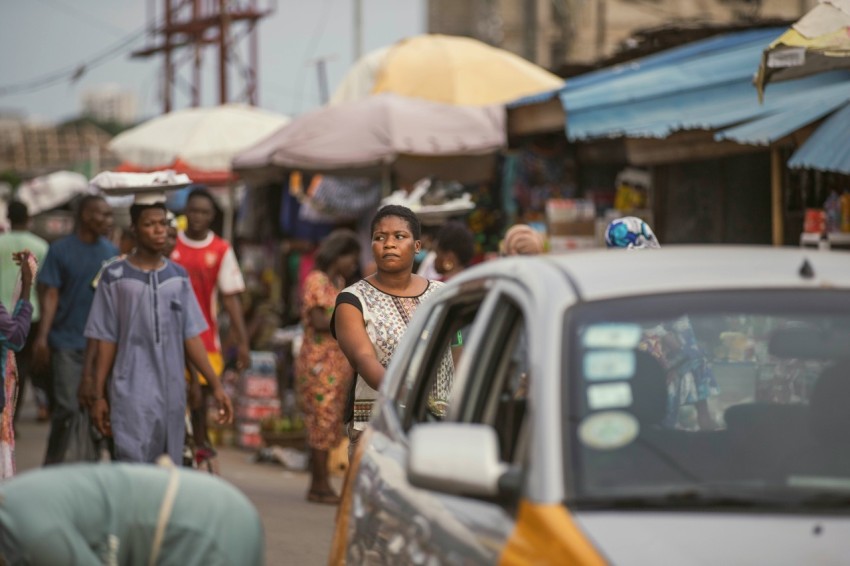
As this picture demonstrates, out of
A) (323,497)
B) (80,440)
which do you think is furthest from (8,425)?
(323,497)

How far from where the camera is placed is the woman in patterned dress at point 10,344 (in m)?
8.68

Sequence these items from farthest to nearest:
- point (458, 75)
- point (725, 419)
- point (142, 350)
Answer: point (458, 75) < point (142, 350) < point (725, 419)

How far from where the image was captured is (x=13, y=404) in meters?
9.13

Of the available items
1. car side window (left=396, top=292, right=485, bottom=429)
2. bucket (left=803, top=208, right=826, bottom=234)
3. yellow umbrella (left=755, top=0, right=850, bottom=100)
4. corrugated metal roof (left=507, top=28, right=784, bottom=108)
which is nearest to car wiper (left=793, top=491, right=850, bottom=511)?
car side window (left=396, top=292, right=485, bottom=429)

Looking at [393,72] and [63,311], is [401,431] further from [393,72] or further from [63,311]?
[393,72]

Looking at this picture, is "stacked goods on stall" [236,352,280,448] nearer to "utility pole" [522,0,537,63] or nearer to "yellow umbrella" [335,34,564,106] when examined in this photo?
"yellow umbrella" [335,34,564,106]

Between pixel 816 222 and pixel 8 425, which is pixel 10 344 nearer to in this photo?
pixel 8 425

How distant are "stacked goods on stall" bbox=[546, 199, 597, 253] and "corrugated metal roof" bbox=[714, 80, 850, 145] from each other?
3781 millimetres

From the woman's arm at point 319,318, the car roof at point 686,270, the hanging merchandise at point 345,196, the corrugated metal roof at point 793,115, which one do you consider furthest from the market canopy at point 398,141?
the car roof at point 686,270

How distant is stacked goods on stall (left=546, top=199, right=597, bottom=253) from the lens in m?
14.1

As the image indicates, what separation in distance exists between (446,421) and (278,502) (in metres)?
7.56

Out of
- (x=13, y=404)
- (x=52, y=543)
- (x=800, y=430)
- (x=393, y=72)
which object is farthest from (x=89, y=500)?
(x=393, y=72)

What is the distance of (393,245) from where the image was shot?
7281 mm

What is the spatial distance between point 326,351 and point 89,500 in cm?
795
